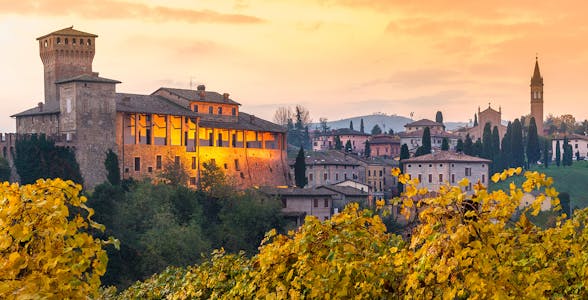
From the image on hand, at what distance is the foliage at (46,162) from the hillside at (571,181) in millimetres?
52640

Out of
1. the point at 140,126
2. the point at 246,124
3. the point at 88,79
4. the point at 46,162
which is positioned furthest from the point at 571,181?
the point at 46,162

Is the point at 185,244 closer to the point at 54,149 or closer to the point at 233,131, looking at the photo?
the point at 54,149

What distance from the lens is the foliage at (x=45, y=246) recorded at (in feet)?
32.8

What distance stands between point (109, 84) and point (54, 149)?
612cm

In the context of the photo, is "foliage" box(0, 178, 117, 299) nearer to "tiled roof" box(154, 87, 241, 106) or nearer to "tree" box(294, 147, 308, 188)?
"tiled roof" box(154, 87, 241, 106)

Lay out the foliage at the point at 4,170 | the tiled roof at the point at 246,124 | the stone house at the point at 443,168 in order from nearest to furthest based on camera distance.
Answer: the foliage at the point at 4,170 < the tiled roof at the point at 246,124 < the stone house at the point at 443,168

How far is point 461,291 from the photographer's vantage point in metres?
10.6

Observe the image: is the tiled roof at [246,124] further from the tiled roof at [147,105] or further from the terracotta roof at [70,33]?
the terracotta roof at [70,33]

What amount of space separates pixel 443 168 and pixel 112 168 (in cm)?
3956

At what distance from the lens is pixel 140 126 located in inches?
2739

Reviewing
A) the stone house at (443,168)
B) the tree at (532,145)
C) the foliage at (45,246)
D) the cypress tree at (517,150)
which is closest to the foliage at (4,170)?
the stone house at (443,168)

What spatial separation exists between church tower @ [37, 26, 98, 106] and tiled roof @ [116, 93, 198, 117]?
4.70 meters

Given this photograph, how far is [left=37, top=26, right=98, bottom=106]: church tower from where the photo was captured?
74.8 m

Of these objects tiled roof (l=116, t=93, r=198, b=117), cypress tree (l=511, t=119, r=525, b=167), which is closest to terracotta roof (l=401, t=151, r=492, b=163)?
cypress tree (l=511, t=119, r=525, b=167)
